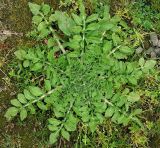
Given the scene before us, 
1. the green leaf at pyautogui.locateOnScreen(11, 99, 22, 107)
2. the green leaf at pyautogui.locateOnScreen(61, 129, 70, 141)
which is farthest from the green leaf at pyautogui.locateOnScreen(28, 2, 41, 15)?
the green leaf at pyautogui.locateOnScreen(61, 129, 70, 141)

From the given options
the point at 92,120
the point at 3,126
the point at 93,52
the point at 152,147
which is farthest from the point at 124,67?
the point at 3,126

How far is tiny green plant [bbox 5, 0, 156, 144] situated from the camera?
4418 millimetres

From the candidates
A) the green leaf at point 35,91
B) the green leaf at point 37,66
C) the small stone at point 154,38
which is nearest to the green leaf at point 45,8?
the green leaf at point 37,66

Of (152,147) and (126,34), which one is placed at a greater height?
(126,34)

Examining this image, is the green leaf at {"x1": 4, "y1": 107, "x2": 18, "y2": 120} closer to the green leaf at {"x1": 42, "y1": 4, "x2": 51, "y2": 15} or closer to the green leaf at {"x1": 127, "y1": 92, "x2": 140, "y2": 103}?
the green leaf at {"x1": 42, "y1": 4, "x2": 51, "y2": 15}

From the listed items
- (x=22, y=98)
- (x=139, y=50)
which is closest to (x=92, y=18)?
(x=139, y=50)

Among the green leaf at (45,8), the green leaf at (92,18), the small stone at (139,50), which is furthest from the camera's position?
the small stone at (139,50)

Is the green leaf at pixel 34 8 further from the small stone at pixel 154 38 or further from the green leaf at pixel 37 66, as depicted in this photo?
the small stone at pixel 154 38

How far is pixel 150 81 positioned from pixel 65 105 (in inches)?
42.3

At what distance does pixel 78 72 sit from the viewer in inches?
175

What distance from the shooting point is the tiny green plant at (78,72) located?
4418 millimetres

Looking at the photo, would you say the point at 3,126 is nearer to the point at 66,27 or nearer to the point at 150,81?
the point at 66,27

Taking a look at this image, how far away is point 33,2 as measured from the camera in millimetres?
4668

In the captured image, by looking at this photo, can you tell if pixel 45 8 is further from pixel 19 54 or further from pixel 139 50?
pixel 139 50
